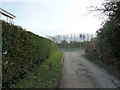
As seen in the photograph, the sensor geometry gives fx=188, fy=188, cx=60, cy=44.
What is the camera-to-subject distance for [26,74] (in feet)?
30.5

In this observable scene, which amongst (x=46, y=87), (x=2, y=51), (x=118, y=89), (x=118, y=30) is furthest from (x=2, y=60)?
(x=118, y=30)

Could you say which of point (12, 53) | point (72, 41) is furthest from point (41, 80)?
point (72, 41)

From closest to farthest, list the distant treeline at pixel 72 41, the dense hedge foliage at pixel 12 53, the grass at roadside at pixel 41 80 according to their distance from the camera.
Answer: the dense hedge foliage at pixel 12 53 → the grass at roadside at pixel 41 80 → the distant treeline at pixel 72 41

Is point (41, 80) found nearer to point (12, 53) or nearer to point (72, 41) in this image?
point (12, 53)

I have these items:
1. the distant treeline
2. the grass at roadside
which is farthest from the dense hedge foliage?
the distant treeline

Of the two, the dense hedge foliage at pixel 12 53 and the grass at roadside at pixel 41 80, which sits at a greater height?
the dense hedge foliage at pixel 12 53

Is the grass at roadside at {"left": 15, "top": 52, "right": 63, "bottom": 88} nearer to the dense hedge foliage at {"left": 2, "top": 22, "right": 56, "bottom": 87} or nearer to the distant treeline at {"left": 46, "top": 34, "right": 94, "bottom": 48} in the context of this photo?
the dense hedge foliage at {"left": 2, "top": 22, "right": 56, "bottom": 87}

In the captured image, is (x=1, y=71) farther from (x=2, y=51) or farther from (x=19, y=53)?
(x=19, y=53)

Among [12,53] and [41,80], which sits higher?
[12,53]

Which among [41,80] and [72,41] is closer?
[41,80]

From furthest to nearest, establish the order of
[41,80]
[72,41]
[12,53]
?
[72,41] < [41,80] < [12,53]

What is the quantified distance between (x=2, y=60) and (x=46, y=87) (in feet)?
8.84

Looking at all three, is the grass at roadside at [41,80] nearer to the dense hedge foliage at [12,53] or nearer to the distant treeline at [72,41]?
the dense hedge foliage at [12,53]

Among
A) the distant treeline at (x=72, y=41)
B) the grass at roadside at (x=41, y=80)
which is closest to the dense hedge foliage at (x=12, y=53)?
the grass at roadside at (x=41, y=80)
